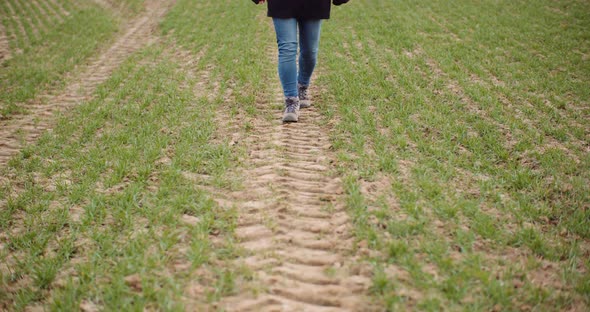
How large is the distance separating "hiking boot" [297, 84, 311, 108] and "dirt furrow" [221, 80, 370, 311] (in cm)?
102

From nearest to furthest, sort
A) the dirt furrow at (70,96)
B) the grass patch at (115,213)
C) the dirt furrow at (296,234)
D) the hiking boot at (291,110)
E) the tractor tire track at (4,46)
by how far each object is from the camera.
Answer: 1. the dirt furrow at (296,234)
2. the grass patch at (115,213)
3. the hiking boot at (291,110)
4. the dirt furrow at (70,96)
5. the tractor tire track at (4,46)

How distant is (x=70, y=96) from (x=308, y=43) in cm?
417

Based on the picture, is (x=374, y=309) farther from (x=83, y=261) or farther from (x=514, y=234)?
(x=83, y=261)

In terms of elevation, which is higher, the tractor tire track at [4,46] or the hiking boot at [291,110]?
the tractor tire track at [4,46]

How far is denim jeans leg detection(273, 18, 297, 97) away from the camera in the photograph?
418 cm

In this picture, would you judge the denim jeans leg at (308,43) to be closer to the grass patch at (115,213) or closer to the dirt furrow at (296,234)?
the dirt furrow at (296,234)

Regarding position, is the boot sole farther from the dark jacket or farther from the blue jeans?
the dark jacket

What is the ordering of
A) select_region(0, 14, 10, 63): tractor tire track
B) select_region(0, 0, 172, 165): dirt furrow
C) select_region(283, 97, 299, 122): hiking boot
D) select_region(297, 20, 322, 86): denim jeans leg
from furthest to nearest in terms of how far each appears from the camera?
select_region(0, 14, 10, 63): tractor tire track < select_region(0, 0, 172, 165): dirt furrow < select_region(283, 97, 299, 122): hiking boot < select_region(297, 20, 322, 86): denim jeans leg

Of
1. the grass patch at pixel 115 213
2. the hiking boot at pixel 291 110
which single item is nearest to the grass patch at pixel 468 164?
the hiking boot at pixel 291 110

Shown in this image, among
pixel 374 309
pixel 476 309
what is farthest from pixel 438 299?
pixel 374 309

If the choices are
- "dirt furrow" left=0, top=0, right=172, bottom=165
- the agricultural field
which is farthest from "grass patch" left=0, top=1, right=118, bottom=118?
"dirt furrow" left=0, top=0, right=172, bottom=165

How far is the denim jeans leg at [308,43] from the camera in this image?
432cm

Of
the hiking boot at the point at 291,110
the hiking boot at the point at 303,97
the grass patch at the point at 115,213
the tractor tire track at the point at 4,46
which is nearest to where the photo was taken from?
the grass patch at the point at 115,213

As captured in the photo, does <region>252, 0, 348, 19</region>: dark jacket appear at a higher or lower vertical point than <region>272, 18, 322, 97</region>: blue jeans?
higher
